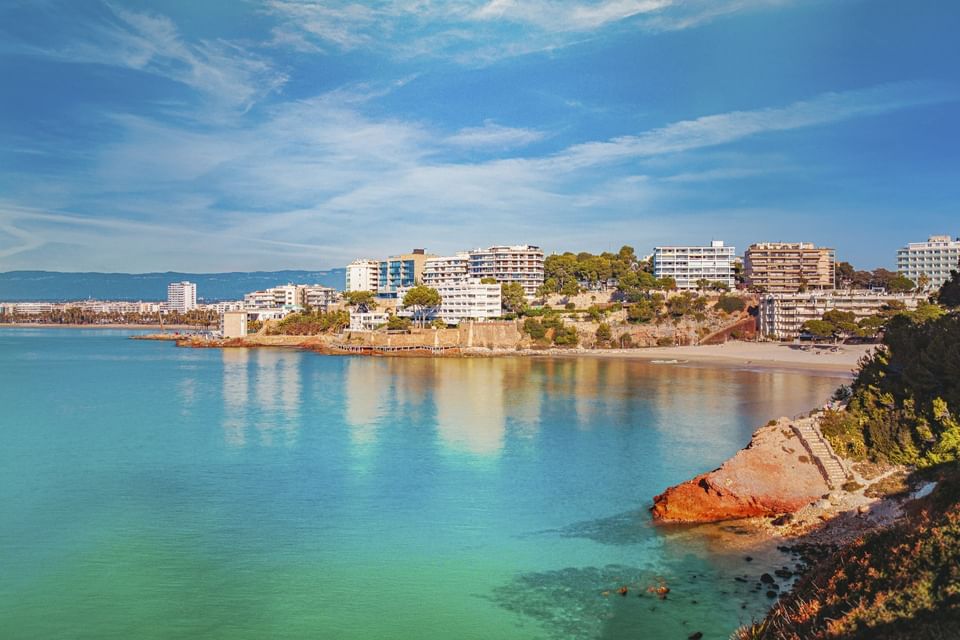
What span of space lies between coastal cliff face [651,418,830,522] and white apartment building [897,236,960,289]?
90269 millimetres

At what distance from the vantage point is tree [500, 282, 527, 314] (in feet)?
272

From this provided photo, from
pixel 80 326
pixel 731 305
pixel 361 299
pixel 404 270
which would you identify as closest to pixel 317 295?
pixel 404 270

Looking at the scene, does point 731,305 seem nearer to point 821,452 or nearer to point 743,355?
point 743,355

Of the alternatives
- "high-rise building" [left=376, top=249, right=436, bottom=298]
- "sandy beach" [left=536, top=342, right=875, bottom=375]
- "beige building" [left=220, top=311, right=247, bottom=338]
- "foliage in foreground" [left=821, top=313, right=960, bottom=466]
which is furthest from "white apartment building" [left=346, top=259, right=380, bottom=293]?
"foliage in foreground" [left=821, top=313, right=960, bottom=466]

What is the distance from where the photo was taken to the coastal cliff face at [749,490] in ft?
59.6

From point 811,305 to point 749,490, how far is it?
60.1 meters

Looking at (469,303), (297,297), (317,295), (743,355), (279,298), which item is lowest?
(743,355)

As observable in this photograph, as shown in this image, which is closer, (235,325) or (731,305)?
(731,305)

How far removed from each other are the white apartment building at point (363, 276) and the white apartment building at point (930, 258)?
72.8 m

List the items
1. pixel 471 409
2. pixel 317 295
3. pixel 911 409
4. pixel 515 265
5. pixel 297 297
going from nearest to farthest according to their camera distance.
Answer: pixel 911 409, pixel 471 409, pixel 515 265, pixel 297 297, pixel 317 295

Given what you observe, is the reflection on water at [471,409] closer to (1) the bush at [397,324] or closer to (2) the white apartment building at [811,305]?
(1) the bush at [397,324]

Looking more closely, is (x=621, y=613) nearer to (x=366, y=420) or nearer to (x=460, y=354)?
(x=366, y=420)

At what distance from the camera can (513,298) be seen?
83.8 meters

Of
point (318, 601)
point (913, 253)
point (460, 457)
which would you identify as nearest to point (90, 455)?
point (460, 457)
